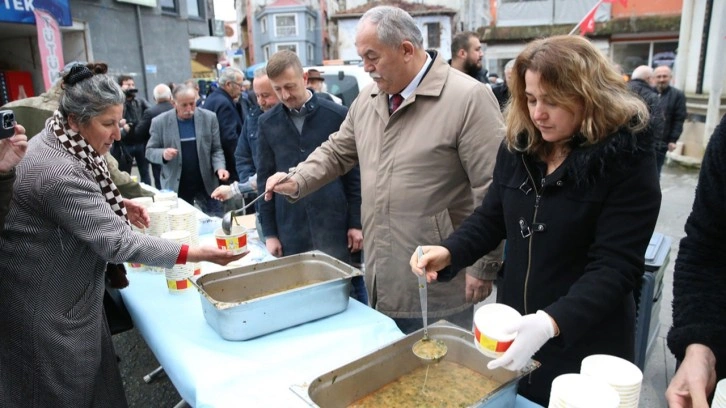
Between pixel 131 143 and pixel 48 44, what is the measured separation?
3.63m

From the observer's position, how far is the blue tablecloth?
1.42m

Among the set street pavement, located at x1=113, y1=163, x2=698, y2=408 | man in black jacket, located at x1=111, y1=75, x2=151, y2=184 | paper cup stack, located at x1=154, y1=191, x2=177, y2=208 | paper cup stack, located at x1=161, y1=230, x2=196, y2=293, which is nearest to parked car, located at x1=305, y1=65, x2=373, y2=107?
man in black jacket, located at x1=111, y1=75, x2=151, y2=184

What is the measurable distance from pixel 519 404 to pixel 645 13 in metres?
19.0

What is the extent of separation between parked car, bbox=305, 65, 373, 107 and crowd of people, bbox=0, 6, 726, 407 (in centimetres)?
425

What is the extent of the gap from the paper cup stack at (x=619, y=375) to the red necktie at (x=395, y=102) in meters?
1.29

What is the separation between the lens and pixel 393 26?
6.32 ft

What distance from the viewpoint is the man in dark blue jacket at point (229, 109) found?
504cm

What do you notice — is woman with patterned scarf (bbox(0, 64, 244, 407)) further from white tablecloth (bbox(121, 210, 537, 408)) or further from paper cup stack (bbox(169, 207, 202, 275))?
paper cup stack (bbox(169, 207, 202, 275))

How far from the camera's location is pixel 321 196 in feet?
9.11

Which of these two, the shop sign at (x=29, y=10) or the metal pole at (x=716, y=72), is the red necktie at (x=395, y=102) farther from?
the shop sign at (x=29, y=10)

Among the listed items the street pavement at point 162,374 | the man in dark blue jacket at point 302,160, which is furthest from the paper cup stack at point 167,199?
the street pavement at point 162,374

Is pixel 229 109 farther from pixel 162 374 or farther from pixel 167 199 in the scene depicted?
pixel 162 374

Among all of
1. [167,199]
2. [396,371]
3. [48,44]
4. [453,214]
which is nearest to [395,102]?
[453,214]

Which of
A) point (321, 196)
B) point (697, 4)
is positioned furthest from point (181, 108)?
point (697, 4)
